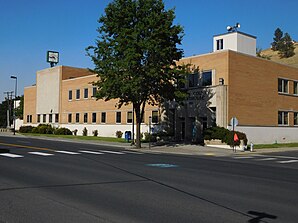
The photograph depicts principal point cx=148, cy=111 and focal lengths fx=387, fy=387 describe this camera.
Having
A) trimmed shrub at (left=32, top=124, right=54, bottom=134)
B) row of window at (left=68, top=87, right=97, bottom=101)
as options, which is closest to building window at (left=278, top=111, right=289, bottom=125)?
row of window at (left=68, top=87, right=97, bottom=101)

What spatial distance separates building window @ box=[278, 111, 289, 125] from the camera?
133 feet

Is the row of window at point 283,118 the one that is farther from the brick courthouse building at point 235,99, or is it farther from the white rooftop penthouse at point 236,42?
the white rooftop penthouse at point 236,42

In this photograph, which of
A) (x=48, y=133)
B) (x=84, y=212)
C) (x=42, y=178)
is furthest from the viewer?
(x=48, y=133)

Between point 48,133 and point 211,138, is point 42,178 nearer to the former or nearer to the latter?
point 211,138

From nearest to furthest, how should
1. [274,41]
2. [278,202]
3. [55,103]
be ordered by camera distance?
[278,202] < [55,103] < [274,41]

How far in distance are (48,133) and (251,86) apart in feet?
114

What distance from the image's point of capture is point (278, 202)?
30.4ft

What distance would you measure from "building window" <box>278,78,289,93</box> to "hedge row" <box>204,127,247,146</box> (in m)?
11.0

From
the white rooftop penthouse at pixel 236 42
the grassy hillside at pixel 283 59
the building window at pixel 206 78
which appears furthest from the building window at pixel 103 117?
the grassy hillside at pixel 283 59

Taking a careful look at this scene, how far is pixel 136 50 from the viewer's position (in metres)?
Answer: 29.0

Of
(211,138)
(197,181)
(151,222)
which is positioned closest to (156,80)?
(211,138)

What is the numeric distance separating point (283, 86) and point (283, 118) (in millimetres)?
3421

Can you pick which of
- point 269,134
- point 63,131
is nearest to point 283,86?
point 269,134

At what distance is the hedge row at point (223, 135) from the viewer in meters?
32.2
